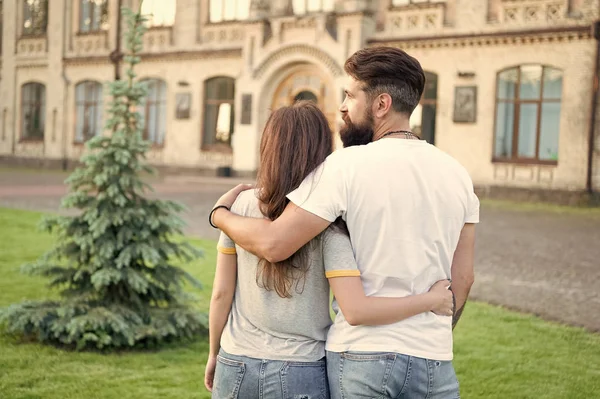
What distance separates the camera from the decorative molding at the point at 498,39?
20.8 m

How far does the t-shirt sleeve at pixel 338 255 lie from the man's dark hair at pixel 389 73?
0.45m

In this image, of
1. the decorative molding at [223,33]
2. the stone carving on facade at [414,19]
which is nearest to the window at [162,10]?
the decorative molding at [223,33]

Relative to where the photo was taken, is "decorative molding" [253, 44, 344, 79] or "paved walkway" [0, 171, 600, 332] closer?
"paved walkway" [0, 171, 600, 332]

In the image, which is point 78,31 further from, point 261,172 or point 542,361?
point 261,172

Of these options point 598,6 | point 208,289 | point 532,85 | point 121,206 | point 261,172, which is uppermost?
point 598,6

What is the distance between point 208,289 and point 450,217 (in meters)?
6.89

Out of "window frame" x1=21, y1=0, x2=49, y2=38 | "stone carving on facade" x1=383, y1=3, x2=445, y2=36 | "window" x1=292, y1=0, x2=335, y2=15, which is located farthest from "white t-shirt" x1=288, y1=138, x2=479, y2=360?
"window frame" x1=21, y1=0, x2=49, y2=38

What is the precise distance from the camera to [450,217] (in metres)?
2.57

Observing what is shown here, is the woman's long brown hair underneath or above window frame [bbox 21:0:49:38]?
underneath

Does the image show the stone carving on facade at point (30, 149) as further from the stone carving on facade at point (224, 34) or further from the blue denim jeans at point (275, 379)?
the blue denim jeans at point (275, 379)

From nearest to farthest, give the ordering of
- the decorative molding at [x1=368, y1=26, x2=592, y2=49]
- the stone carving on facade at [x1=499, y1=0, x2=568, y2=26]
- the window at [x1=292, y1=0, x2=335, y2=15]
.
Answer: the decorative molding at [x1=368, y1=26, x2=592, y2=49], the stone carving on facade at [x1=499, y1=0, x2=568, y2=26], the window at [x1=292, y1=0, x2=335, y2=15]

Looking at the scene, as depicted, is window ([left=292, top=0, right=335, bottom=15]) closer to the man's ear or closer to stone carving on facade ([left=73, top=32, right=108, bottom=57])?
stone carving on facade ([left=73, top=32, right=108, bottom=57])

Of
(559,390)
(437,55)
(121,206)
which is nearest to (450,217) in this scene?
(559,390)

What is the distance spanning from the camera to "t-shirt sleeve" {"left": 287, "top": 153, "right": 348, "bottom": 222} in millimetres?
2443
